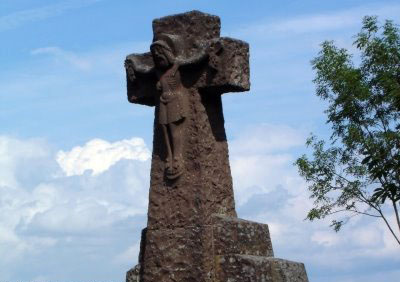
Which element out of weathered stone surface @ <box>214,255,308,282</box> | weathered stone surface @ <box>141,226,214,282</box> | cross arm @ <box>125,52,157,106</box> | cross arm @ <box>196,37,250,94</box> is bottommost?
weathered stone surface @ <box>214,255,308,282</box>

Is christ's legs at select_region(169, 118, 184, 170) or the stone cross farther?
christ's legs at select_region(169, 118, 184, 170)

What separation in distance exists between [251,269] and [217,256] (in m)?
0.39

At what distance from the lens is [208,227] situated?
9.04m

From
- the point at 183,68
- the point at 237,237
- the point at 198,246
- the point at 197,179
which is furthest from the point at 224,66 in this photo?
the point at 198,246

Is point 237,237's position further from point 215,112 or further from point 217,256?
point 215,112

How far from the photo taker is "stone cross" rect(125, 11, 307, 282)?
9008 mm

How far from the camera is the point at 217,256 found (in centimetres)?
899

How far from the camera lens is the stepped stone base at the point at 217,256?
29.1 feet

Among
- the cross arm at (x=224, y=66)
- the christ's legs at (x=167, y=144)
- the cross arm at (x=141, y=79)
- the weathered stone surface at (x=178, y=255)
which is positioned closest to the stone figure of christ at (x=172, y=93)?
the christ's legs at (x=167, y=144)

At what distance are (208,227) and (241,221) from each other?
362mm

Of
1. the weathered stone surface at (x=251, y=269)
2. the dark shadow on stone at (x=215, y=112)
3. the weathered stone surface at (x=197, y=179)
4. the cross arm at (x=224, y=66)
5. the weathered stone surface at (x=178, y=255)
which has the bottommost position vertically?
the weathered stone surface at (x=251, y=269)

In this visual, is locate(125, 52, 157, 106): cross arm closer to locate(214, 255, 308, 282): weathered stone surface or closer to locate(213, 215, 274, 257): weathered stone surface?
locate(213, 215, 274, 257): weathered stone surface

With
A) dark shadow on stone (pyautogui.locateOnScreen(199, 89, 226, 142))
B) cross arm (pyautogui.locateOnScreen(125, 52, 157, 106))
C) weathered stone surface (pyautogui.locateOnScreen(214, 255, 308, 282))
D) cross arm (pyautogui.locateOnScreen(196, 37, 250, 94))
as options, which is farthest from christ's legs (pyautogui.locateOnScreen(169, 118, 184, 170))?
weathered stone surface (pyautogui.locateOnScreen(214, 255, 308, 282))

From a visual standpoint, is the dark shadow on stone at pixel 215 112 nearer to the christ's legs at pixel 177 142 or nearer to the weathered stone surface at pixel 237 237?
the christ's legs at pixel 177 142
